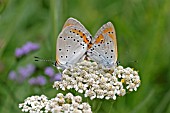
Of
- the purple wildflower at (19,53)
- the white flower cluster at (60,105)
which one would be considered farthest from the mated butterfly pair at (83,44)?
the purple wildflower at (19,53)

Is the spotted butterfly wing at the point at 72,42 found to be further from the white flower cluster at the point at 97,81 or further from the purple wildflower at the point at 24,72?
the purple wildflower at the point at 24,72

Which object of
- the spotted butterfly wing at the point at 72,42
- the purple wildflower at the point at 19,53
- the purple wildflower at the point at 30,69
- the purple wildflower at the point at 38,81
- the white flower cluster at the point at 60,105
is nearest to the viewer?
the white flower cluster at the point at 60,105

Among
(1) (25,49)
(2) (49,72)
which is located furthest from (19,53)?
(2) (49,72)

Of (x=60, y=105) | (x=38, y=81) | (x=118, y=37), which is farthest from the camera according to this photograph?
(x=118, y=37)

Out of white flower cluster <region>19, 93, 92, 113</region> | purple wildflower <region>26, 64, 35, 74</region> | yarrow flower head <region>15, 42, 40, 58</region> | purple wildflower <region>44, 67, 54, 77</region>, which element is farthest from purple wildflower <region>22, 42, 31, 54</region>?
white flower cluster <region>19, 93, 92, 113</region>

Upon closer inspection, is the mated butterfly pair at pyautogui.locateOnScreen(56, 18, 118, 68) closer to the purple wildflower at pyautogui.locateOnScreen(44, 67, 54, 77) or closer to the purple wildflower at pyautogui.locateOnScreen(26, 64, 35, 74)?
the purple wildflower at pyautogui.locateOnScreen(44, 67, 54, 77)

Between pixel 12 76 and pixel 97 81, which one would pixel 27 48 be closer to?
pixel 12 76
